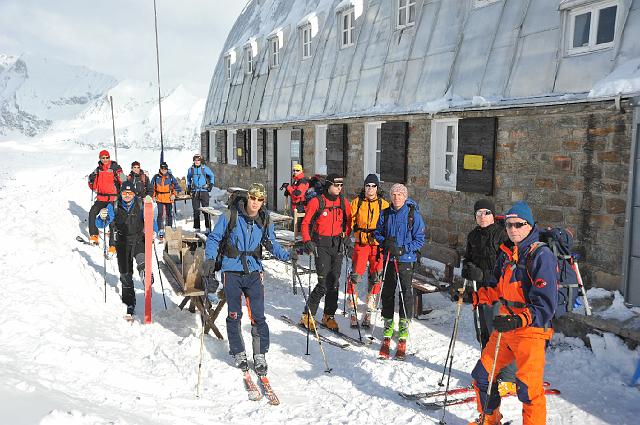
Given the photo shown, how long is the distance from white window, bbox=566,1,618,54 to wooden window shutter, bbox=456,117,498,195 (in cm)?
163

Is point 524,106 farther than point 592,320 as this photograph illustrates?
Yes

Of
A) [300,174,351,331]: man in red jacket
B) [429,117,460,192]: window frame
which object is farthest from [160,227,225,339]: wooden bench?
[429,117,460,192]: window frame

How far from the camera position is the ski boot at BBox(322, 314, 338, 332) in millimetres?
6949

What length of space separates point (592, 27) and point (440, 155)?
11.3 ft

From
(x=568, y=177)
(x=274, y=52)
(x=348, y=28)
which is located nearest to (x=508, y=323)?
(x=568, y=177)

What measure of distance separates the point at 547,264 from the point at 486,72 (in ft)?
19.0

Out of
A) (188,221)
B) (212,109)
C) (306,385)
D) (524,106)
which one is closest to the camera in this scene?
(306,385)

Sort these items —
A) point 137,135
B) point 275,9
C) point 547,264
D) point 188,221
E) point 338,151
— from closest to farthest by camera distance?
1. point 547,264
2. point 338,151
3. point 188,221
4. point 275,9
5. point 137,135

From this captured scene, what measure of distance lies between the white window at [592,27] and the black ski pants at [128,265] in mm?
6961

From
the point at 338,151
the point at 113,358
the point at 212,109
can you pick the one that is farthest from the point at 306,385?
the point at 212,109

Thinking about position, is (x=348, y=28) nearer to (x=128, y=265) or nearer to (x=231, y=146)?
(x=128, y=265)

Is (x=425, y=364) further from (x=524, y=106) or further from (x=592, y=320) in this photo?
(x=524, y=106)

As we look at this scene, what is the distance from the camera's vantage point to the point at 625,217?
6461mm

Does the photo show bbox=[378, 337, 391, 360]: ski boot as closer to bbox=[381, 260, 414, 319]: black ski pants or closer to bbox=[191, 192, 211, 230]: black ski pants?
bbox=[381, 260, 414, 319]: black ski pants
